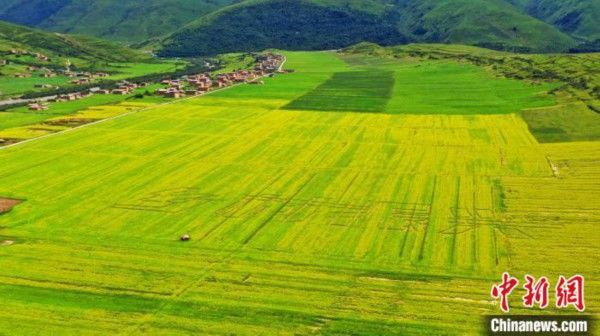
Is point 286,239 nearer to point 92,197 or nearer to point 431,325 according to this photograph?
point 431,325

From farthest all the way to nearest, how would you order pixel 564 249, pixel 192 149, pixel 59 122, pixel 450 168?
pixel 59 122 → pixel 192 149 → pixel 450 168 → pixel 564 249

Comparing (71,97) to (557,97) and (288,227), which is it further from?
(557,97)

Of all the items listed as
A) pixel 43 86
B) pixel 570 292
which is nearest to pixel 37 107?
pixel 43 86

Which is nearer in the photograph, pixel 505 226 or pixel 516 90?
pixel 505 226

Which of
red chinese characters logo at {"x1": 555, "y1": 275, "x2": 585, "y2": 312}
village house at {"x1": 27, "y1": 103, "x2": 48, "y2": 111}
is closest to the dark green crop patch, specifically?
village house at {"x1": 27, "y1": 103, "x2": 48, "y2": 111}

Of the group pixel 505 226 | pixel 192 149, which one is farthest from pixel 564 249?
pixel 192 149
